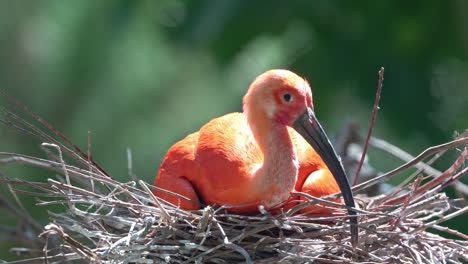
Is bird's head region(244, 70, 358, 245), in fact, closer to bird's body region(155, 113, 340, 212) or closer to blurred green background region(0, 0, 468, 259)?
bird's body region(155, 113, 340, 212)

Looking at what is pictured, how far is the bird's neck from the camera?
2.85 metres

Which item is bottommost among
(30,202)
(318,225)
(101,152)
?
(30,202)

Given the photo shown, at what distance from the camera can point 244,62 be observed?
6.04m

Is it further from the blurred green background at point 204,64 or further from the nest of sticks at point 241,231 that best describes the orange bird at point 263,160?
the blurred green background at point 204,64

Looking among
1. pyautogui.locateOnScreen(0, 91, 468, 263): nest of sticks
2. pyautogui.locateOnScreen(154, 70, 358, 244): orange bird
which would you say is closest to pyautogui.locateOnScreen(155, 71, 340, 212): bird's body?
pyautogui.locateOnScreen(154, 70, 358, 244): orange bird

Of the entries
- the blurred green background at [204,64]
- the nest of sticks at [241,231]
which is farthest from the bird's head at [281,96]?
the blurred green background at [204,64]

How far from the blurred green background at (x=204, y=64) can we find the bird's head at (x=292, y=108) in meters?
2.63

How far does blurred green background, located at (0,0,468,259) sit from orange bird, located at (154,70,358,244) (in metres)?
2.31

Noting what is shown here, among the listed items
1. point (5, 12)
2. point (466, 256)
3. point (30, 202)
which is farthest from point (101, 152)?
point (466, 256)

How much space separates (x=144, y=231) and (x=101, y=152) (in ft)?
10.3

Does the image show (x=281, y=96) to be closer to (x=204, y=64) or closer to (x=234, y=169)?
(x=234, y=169)

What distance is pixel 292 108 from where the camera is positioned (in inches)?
113

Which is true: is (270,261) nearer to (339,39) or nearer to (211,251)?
(211,251)

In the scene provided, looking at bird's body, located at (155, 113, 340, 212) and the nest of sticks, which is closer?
the nest of sticks
